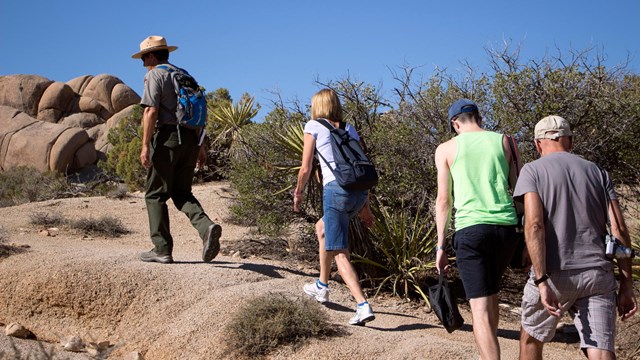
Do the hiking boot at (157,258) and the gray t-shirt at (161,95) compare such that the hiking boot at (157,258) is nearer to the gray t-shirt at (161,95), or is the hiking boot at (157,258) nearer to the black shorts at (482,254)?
the gray t-shirt at (161,95)

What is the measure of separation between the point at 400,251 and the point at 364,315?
95.8 inches

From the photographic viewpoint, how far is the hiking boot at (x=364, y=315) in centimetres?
538

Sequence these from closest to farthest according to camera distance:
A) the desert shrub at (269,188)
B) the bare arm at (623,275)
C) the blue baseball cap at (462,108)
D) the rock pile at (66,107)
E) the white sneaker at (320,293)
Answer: the bare arm at (623,275) → the blue baseball cap at (462,108) → the white sneaker at (320,293) → the desert shrub at (269,188) → the rock pile at (66,107)

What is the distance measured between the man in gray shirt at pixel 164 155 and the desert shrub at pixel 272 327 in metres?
1.33

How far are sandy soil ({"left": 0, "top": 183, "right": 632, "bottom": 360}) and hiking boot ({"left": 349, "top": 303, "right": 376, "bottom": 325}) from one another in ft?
0.24

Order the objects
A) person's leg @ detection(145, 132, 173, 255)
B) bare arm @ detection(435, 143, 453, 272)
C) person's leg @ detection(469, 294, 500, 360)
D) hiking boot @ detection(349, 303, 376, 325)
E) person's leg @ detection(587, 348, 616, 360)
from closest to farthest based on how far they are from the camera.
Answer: person's leg @ detection(587, 348, 616, 360)
person's leg @ detection(469, 294, 500, 360)
bare arm @ detection(435, 143, 453, 272)
hiking boot @ detection(349, 303, 376, 325)
person's leg @ detection(145, 132, 173, 255)

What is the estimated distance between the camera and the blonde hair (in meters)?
5.58

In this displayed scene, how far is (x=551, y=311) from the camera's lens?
3604mm

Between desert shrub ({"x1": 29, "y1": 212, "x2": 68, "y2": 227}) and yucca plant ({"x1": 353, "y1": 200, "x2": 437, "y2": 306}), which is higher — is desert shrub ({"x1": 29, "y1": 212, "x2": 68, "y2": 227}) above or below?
above

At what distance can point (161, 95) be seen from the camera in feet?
21.4

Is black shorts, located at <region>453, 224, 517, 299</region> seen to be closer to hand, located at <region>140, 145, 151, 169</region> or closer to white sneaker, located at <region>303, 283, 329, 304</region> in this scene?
white sneaker, located at <region>303, 283, 329, 304</region>

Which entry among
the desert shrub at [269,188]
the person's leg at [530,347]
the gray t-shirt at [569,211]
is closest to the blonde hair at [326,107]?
the gray t-shirt at [569,211]

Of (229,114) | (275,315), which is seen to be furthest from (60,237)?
(229,114)

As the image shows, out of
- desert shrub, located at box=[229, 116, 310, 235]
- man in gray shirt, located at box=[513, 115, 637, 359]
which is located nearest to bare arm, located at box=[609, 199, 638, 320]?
man in gray shirt, located at box=[513, 115, 637, 359]
